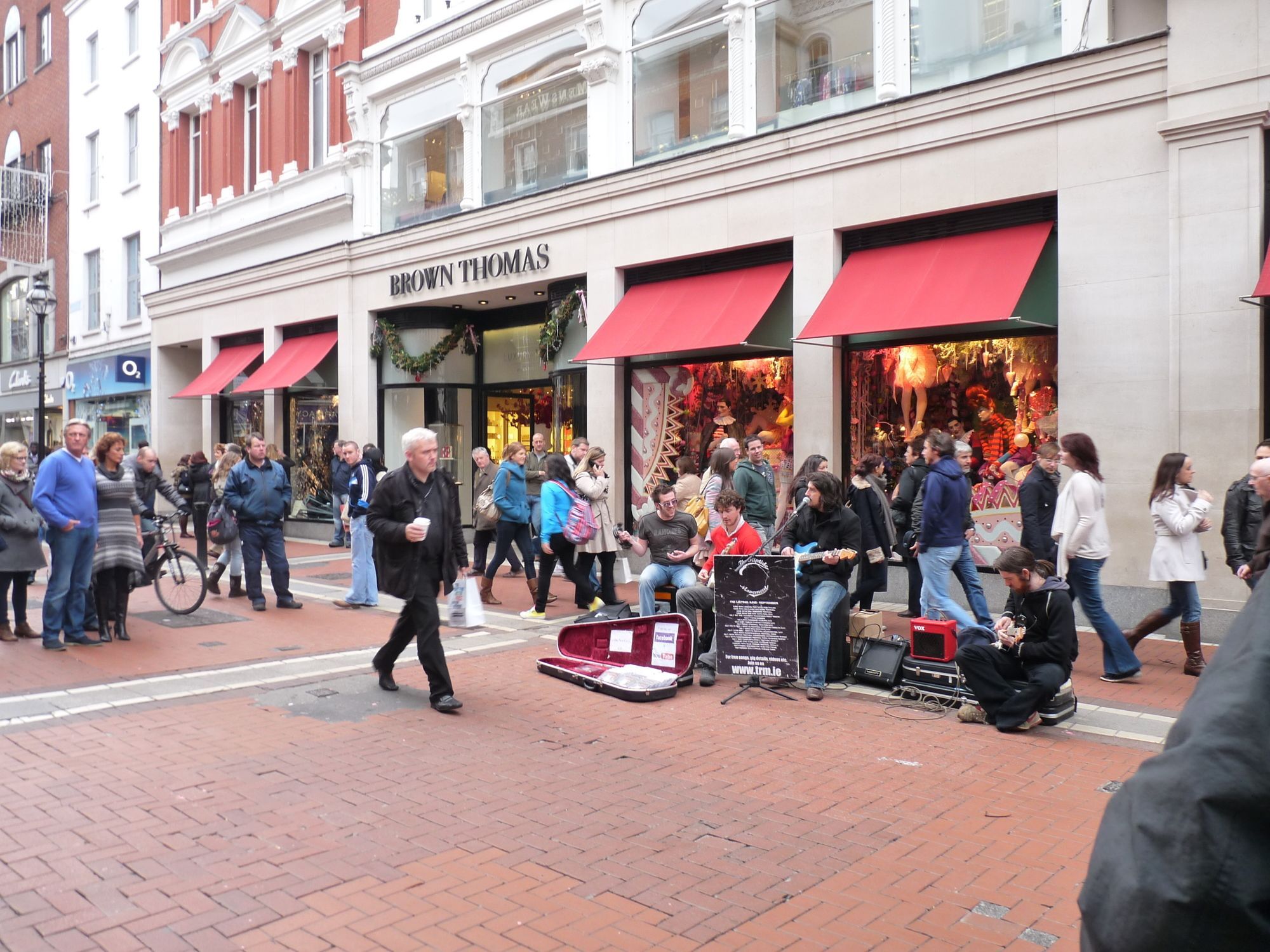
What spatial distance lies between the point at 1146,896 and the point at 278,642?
9.78 meters

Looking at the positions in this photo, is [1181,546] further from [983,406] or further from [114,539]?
[114,539]

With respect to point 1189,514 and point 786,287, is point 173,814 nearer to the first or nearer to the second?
point 1189,514

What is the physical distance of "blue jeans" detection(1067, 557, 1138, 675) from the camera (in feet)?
26.8

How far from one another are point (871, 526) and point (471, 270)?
32.5ft

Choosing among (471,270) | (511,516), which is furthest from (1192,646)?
(471,270)

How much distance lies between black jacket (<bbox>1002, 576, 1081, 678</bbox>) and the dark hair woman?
5.60 ft

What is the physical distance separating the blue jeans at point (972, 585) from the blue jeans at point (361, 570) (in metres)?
6.55

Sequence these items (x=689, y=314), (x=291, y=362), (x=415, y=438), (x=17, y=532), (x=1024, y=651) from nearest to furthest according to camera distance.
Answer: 1. (x=1024, y=651)
2. (x=415, y=438)
3. (x=17, y=532)
4. (x=689, y=314)
5. (x=291, y=362)

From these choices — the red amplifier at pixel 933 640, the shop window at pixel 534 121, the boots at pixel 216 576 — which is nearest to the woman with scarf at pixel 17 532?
the boots at pixel 216 576

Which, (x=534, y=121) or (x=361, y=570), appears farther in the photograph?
(x=534, y=121)

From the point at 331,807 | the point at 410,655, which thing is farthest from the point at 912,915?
the point at 410,655

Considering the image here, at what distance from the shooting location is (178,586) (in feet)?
37.7

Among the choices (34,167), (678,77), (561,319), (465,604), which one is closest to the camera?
(465,604)

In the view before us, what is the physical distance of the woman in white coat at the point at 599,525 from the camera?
11492mm
